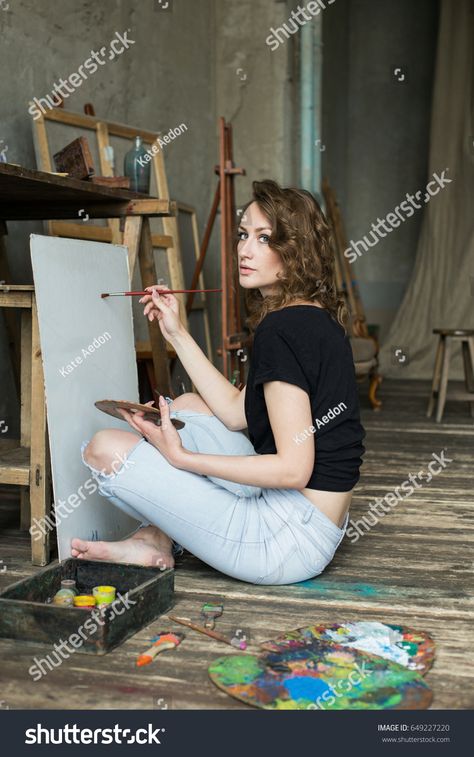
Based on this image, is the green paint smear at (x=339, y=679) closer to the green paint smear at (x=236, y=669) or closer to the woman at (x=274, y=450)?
the green paint smear at (x=236, y=669)

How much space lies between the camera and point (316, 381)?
2.25 meters

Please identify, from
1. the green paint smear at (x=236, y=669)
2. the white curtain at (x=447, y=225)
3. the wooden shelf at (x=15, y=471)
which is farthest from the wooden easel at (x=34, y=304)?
the white curtain at (x=447, y=225)

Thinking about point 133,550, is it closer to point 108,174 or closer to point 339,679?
point 339,679

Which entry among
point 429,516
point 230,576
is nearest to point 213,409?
point 230,576

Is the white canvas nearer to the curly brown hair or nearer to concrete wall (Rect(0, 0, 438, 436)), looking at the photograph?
the curly brown hair

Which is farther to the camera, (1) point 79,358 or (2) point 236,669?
(1) point 79,358

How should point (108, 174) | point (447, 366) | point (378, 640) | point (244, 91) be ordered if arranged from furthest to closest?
1. point (244, 91)
2. point (447, 366)
3. point (108, 174)
4. point (378, 640)

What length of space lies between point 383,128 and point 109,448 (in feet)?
25.2

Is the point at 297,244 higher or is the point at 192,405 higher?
the point at 297,244

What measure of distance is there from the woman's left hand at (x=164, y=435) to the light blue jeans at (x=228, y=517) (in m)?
0.03

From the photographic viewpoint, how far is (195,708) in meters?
1.70

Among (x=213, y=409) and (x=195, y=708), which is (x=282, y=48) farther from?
(x=195, y=708)

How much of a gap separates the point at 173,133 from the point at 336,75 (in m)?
3.51

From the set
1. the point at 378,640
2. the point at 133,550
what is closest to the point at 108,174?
the point at 133,550
